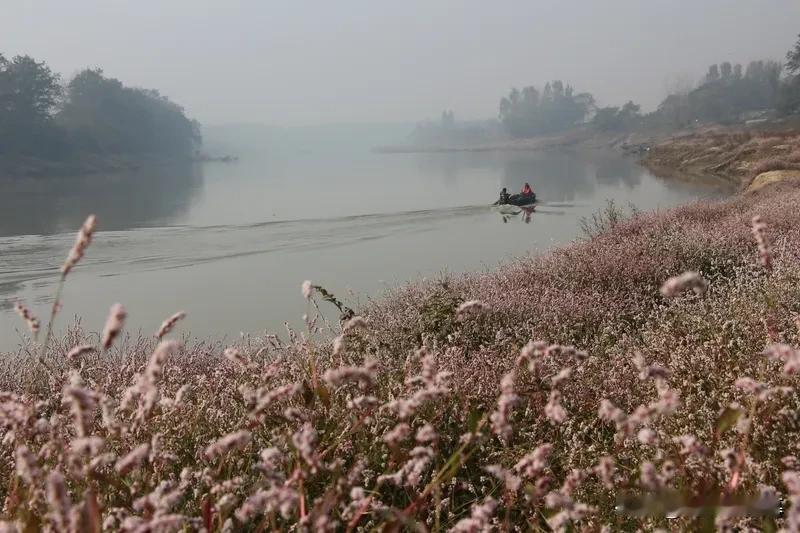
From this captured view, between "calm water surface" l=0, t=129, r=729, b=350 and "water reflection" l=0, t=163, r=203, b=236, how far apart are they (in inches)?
4.3

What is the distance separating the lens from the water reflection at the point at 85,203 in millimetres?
23250

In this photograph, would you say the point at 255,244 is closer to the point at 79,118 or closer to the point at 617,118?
the point at 79,118

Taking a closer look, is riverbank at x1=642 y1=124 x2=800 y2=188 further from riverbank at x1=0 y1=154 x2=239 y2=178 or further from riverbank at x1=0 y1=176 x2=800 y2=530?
riverbank at x1=0 y1=154 x2=239 y2=178

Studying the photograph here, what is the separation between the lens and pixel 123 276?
14.2 m

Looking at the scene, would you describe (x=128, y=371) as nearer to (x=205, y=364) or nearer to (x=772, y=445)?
(x=205, y=364)

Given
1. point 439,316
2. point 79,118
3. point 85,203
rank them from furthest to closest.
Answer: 1. point 79,118
2. point 85,203
3. point 439,316

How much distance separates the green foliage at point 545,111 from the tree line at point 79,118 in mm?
94899

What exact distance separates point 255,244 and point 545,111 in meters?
172

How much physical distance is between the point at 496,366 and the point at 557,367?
1.55ft

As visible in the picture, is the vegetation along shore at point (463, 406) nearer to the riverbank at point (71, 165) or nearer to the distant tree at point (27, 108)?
the riverbank at point (71, 165)

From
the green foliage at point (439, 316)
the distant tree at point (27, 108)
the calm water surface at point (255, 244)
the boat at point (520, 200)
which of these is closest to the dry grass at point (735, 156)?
the calm water surface at point (255, 244)

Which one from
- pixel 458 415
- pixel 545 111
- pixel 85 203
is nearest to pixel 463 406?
pixel 458 415

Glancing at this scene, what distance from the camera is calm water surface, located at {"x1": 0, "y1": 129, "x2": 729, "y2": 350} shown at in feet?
38.4

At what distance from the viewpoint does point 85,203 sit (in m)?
32.9
